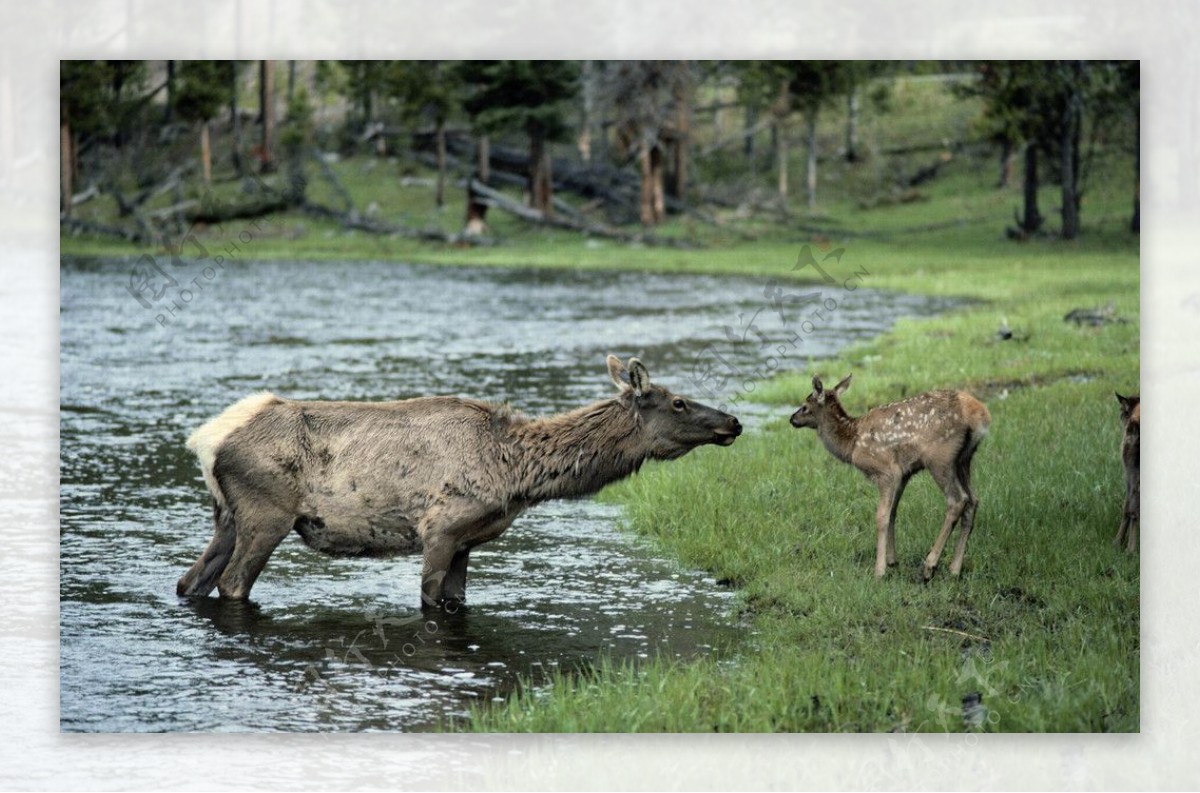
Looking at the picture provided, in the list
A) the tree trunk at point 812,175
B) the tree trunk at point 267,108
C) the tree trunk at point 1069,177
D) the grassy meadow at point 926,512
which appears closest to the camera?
the grassy meadow at point 926,512

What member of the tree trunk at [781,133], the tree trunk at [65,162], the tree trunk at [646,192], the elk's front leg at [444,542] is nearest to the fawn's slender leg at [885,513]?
the elk's front leg at [444,542]

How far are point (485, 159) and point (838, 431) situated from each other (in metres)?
7.25

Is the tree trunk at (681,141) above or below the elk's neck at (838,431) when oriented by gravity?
above

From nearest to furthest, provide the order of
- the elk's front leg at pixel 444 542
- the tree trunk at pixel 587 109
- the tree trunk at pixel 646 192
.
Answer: the elk's front leg at pixel 444 542 < the tree trunk at pixel 587 109 < the tree trunk at pixel 646 192

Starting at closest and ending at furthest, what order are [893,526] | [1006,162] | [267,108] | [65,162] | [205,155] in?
[893,526] < [65,162] < [267,108] < [205,155] < [1006,162]

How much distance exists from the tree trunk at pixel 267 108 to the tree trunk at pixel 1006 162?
5778 mm

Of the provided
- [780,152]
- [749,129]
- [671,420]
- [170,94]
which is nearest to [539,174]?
[749,129]

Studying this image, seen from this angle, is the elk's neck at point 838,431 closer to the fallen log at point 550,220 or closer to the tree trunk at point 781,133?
the tree trunk at point 781,133

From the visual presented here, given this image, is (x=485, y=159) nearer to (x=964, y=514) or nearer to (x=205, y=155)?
(x=205, y=155)

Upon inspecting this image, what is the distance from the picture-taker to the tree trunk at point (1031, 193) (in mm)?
13609

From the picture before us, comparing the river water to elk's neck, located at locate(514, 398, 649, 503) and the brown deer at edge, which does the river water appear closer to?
elk's neck, located at locate(514, 398, 649, 503)

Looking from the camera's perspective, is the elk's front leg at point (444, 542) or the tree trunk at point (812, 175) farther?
the tree trunk at point (812, 175)

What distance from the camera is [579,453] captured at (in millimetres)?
8219

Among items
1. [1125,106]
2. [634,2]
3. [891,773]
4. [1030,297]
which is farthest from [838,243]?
[891,773]
